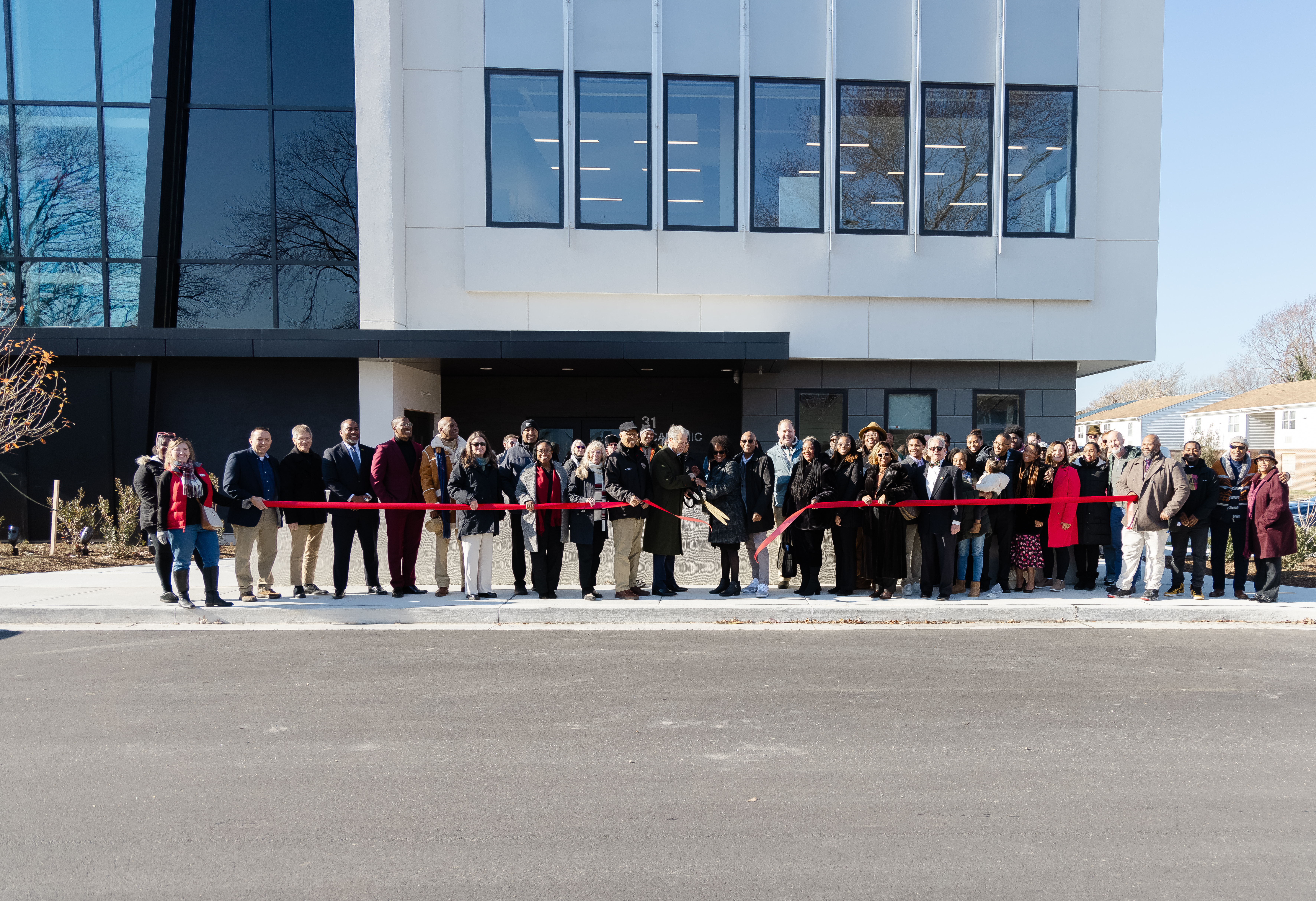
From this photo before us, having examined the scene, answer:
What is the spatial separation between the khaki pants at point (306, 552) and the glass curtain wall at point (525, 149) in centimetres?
732

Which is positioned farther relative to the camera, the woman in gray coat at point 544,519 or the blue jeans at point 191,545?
the woman in gray coat at point 544,519

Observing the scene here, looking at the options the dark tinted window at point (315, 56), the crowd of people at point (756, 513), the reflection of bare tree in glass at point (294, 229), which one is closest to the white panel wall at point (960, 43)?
the crowd of people at point (756, 513)

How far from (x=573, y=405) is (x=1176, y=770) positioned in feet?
47.6

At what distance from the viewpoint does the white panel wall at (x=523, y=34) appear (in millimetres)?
14547

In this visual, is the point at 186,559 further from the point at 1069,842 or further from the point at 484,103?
the point at 484,103

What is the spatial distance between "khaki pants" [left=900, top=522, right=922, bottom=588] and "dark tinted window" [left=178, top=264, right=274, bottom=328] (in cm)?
1197

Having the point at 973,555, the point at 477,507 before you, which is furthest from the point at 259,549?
the point at 973,555

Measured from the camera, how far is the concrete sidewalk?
862 centimetres

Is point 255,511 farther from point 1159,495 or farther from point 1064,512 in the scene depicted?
point 1159,495

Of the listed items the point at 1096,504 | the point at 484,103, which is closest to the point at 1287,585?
the point at 1096,504

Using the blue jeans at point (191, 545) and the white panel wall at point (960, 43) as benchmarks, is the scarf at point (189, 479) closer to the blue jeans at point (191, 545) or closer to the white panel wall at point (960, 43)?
the blue jeans at point (191, 545)

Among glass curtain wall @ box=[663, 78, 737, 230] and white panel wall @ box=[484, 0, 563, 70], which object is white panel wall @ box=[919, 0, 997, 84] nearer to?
glass curtain wall @ box=[663, 78, 737, 230]

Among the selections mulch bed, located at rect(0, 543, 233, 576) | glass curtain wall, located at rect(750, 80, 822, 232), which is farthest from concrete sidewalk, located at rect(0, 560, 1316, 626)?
glass curtain wall, located at rect(750, 80, 822, 232)

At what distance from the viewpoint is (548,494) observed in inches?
368
